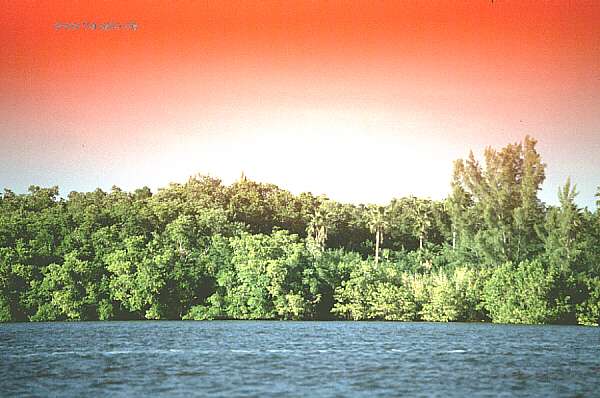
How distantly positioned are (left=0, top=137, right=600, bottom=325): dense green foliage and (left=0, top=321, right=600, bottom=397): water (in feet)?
32.2

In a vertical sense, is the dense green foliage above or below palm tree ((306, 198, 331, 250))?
below

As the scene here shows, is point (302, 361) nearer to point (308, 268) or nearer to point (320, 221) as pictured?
point (308, 268)

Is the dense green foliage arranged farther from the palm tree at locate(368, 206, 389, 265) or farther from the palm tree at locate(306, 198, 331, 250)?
the palm tree at locate(306, 198, 331, 250)

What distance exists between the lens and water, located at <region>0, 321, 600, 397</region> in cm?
3694

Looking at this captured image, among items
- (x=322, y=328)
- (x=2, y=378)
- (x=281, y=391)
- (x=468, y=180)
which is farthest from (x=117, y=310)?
(x=281, y=391)

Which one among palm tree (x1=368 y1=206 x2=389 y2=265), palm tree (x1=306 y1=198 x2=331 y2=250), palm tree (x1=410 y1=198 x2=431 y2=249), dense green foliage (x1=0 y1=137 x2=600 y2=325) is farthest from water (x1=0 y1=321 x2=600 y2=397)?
palm tree (x1=306 y1=198 x2=331 y2=250)

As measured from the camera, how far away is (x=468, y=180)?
105938 mm

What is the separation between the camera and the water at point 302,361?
121 feet

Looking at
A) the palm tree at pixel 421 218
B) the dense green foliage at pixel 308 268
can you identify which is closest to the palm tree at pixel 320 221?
the palm tree at pixel 421 218

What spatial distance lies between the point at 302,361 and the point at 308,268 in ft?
155

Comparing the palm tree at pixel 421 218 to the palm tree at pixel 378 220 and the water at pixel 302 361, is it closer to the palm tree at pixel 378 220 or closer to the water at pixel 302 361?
the palm tree at pixel 378 220

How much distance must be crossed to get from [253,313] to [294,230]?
4347 centimetres

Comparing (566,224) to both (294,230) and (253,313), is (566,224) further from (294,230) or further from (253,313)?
(294,230)

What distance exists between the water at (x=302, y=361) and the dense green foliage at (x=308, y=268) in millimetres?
9822
